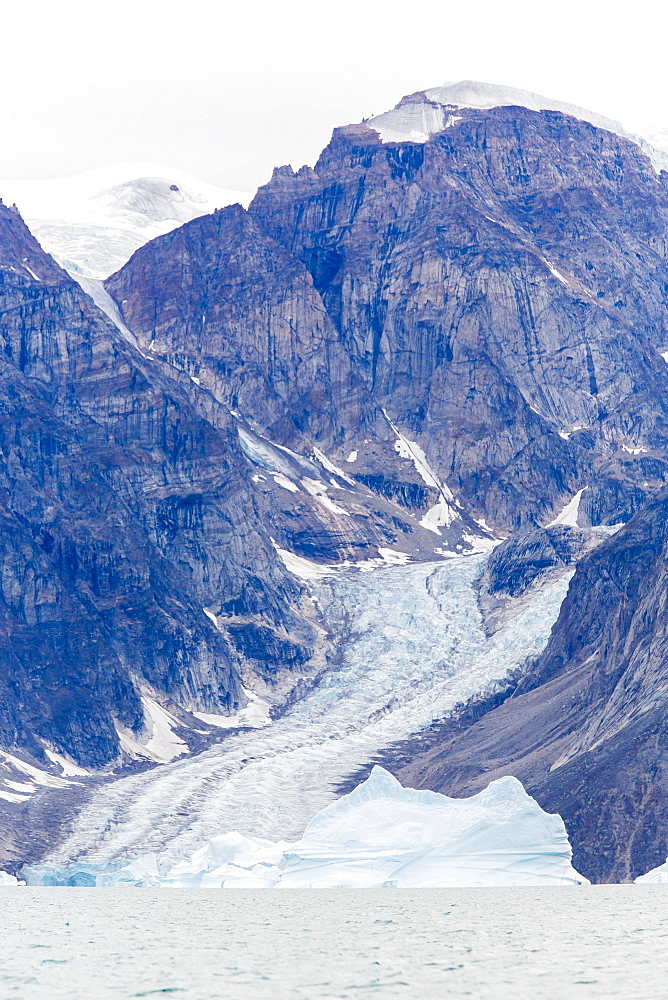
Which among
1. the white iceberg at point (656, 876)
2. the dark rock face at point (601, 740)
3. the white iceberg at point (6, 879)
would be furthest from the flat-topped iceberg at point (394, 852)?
the dark rock face at point (601, 740)

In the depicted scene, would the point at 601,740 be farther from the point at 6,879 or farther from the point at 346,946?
the point at 346,946

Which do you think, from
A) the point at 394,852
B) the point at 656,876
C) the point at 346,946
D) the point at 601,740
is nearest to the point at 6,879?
the point at 394,852

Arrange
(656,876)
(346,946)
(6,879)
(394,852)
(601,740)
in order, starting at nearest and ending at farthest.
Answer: (346,946), (656,876), (394,852), (6,879), (601,740)

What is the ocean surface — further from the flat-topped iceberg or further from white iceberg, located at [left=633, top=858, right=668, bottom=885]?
the flat-topped iceberg

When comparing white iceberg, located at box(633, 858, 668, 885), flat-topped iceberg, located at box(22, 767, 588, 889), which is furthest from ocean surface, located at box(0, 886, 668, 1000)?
flat-topped iceberg, located at box(22, 767, 588, 889)

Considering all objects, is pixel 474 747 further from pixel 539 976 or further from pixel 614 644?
pixel 539 976

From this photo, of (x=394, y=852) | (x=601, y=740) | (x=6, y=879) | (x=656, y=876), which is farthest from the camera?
(x=601, y=740)

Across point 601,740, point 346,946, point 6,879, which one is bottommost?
point 6,879
